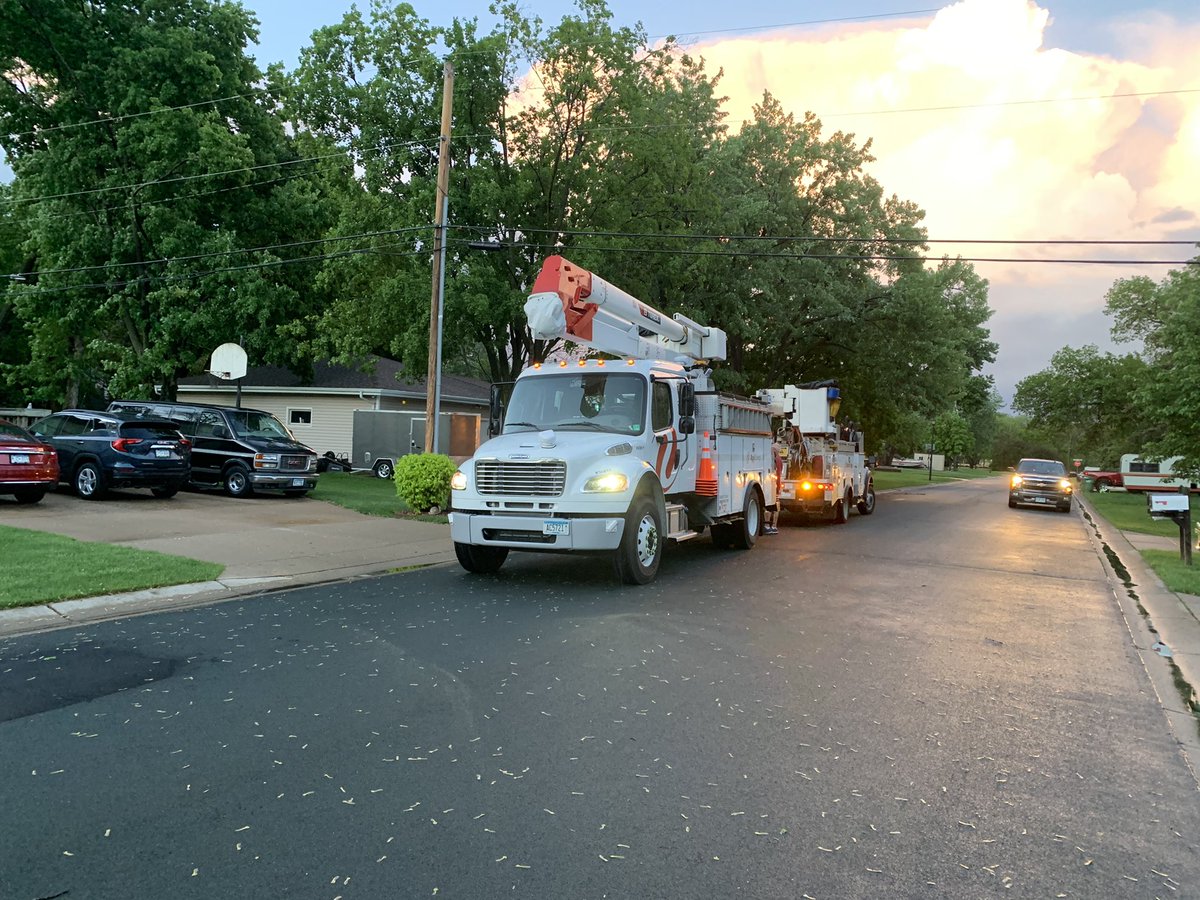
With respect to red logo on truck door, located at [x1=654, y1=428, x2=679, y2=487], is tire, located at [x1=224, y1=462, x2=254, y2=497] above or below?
below

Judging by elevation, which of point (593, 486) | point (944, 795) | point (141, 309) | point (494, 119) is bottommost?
point (944, 795)

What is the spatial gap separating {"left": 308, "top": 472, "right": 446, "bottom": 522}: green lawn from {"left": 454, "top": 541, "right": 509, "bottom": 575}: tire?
5645 mm

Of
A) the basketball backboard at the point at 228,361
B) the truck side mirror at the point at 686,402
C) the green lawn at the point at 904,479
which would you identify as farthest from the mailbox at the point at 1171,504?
the basketball backboard at the point at 228,361

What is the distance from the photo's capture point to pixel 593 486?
365 inches

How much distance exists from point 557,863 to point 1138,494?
5318cm

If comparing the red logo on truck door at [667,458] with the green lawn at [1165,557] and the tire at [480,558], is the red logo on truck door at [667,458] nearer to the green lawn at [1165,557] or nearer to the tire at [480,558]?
the tire at [480,558]

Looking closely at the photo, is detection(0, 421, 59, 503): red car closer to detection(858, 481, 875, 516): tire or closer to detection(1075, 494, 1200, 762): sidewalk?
detection(1075, 494, 1200, 762): sidewalk

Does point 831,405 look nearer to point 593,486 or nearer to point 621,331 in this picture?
point 621,331

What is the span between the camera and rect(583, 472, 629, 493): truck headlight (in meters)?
9.25

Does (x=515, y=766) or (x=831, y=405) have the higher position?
(x=831, y=405)

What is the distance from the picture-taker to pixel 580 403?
10.7 meters

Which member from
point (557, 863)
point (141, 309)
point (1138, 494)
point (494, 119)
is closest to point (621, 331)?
point (557, 863)

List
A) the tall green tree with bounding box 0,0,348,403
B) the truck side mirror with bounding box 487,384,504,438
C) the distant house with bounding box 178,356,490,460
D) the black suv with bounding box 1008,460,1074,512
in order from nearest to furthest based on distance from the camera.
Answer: the truck side mirror with bounding box 487,384,504,438 → the tall green tree with bounding box 0,0,348,403 → the black suv with bounding box 1008,460,1074,512 → the distant house with bounding box 178,356,490,460

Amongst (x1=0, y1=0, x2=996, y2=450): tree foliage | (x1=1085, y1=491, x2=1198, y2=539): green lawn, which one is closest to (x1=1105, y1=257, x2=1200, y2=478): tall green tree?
(x1=1085, y1=491, x2=1198, y2=539): green lawn
